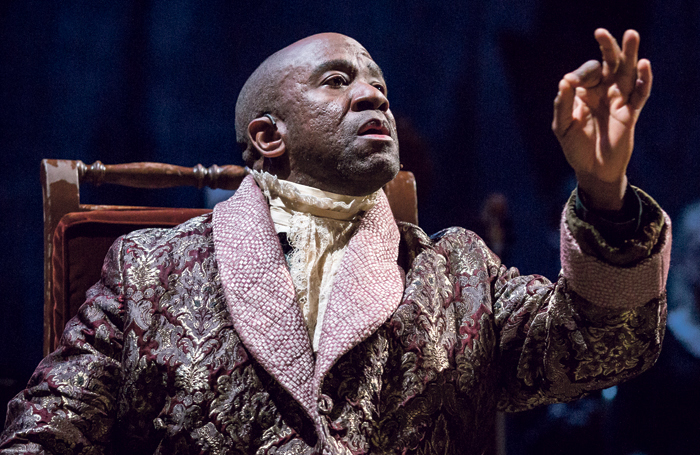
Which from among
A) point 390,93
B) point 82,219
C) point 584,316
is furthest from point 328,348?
point 390,93

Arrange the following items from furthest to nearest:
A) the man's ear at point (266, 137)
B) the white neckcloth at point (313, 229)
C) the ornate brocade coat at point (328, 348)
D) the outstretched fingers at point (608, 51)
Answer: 1. the man's ear at point (266, 137)
2. the white neckcloth at point (313, 229)
3. the ornate brocade coat at point (328, 348)
4. the outstretched fingers at point (608, 51)

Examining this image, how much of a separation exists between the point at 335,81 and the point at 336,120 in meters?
0.10

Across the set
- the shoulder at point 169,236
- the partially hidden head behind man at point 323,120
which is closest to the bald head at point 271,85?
the partially hidden head behind man at point 323,120

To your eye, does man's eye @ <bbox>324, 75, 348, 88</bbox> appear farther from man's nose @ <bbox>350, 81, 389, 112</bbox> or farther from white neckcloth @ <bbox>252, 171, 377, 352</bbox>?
white neckcloth @ <bbox>252, 171, 377, 352</bbox>

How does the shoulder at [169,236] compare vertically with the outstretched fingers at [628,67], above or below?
below

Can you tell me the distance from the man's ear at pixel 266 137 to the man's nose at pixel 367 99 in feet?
0.57

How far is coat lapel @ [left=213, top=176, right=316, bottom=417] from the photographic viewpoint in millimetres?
979

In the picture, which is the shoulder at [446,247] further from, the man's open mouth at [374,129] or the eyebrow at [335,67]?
the eyebrow at [335,67]

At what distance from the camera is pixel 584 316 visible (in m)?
0.93

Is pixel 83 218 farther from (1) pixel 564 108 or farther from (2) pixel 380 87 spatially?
(1) pixel 564 108

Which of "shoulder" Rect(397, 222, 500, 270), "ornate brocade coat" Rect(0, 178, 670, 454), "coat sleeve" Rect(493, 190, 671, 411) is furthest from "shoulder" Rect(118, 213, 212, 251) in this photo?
"coat sleeve" Rect(493, 190, 671, 411)

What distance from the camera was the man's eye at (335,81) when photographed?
1.21 m

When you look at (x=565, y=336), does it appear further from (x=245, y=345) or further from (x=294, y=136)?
(x=294, y=136)

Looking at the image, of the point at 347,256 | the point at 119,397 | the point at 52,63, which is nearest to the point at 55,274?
the point at 119,397
